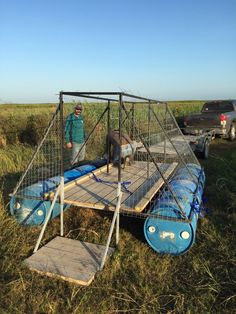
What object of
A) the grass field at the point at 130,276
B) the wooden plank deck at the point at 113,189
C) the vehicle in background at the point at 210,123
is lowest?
the grass field at the point at 130,276

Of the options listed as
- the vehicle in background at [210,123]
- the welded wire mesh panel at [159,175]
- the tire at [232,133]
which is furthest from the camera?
the tire at [232,133]

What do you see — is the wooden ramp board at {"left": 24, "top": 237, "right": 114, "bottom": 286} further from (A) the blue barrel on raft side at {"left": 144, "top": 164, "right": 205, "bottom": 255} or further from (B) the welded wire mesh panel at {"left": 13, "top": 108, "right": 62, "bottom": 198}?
(B) the welded wire mesh panel at {"left": 13, "top": 108, "right": 62, "bottom": 198}

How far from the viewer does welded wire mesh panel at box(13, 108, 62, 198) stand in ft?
16.1

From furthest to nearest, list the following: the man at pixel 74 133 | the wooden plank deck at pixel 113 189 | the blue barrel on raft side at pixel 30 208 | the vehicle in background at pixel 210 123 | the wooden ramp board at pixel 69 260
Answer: the vehicle in background at pixel 210 123, the man at pixel 74 133, the blue barrel on raft side at pixel 30 208, the wooden plank deck at pixel 113 189, the wooden ramp board at pixel 69 260

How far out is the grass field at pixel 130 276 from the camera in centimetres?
328

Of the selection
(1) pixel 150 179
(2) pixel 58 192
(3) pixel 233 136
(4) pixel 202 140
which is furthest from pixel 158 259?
(3) pixel 233 136

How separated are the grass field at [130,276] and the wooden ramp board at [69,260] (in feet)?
0.29

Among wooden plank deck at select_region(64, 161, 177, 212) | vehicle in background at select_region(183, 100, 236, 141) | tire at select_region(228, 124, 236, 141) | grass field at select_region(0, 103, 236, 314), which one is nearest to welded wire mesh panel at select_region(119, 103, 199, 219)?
wooden plank deck at select_region(64, 161, 177, 212)

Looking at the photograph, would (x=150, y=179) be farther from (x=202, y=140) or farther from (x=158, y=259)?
(x=202, y=140)

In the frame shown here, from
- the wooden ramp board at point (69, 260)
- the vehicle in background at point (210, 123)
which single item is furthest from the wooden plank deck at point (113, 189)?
the vehicle in background at point (210, 123)

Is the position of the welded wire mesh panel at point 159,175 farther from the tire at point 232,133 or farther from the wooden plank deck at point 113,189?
the tire at point 232,133

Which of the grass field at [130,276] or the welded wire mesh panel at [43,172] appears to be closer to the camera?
the grass field at [130,276]

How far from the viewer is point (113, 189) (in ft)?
18.0

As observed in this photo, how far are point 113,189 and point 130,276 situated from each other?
1.88m
